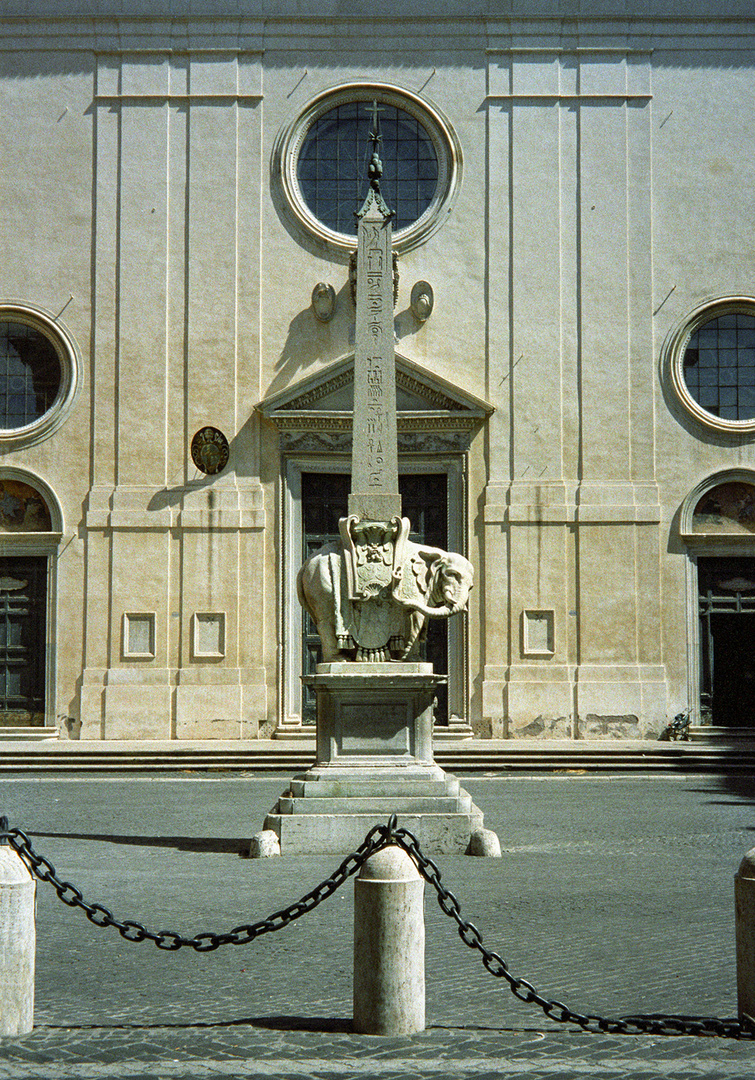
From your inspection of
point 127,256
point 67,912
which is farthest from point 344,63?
point 67,912

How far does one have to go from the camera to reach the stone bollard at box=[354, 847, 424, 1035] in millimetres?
5742

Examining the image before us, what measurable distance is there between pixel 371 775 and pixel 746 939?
5924 mm

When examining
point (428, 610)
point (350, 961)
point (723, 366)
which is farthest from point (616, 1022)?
point (723, 366)

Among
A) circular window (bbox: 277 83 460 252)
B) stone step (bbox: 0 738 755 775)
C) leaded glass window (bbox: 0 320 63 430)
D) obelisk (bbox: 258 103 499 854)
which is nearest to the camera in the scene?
obelisk (bbox: 258 103 499 854)

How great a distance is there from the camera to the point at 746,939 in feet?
19.1

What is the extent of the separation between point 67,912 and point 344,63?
60.8 feet

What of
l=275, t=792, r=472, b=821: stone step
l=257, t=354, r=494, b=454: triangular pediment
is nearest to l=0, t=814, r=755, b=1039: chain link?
l=275, t=792, r=472, b=821: stone step

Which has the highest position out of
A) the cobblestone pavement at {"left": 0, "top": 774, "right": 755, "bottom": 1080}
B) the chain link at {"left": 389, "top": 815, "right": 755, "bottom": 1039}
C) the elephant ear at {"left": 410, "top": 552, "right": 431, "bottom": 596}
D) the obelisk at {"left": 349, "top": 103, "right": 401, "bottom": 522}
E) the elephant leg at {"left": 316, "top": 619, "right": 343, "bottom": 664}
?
the obelisk at {"left": 349, "top": 103, "right": 401, "bottom": 522}

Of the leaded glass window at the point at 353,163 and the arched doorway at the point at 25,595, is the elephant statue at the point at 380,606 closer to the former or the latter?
the arched doorway at the point at 25,595

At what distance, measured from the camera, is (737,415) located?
23812 millimetres

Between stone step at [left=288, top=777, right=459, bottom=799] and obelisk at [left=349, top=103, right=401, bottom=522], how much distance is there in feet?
7.57

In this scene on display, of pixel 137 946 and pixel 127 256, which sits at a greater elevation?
pixel 127 256

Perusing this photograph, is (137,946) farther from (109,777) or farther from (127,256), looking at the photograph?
(127,256)

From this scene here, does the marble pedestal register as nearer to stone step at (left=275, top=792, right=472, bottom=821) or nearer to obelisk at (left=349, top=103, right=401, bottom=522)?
stone step at (left=275, top=792, right=472, bottom=821)
